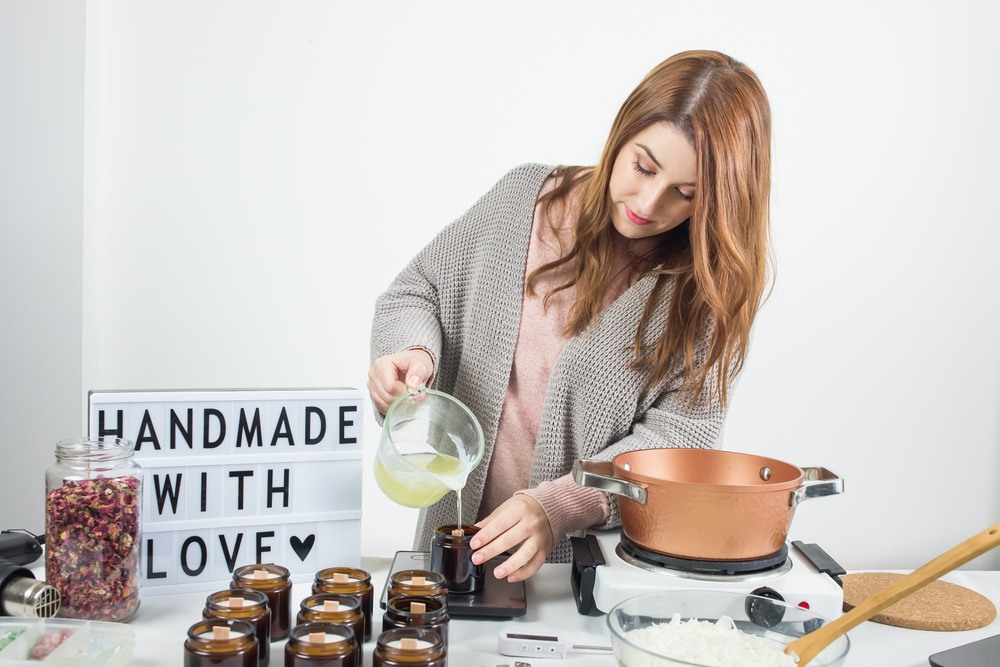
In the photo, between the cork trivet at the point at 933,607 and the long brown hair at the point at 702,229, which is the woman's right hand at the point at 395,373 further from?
the cork trivet at the point at 933,607

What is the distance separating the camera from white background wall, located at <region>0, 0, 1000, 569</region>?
2479 mm

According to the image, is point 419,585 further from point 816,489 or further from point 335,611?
point 816,489

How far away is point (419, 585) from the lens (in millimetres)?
1002

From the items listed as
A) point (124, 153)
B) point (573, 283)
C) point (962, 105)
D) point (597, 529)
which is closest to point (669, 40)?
point (962, 105)

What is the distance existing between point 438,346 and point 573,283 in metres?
0.27


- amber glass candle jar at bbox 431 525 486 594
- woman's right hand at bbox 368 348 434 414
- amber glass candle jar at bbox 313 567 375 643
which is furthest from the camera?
woman's right hand at bbox 368 348 434 414

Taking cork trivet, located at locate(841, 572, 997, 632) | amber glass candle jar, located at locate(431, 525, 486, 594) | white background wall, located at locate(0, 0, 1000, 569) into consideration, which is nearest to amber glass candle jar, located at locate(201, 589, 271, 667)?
amber glass candle jar, located at locate(431, 525, 486, 594)

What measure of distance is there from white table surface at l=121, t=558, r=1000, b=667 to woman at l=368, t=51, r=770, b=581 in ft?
0.25

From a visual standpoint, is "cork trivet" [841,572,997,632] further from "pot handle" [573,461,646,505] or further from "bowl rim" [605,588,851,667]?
"pot handle" [573,461,646,505]

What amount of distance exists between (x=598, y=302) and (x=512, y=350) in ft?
0.57

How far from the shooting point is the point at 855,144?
2717mm

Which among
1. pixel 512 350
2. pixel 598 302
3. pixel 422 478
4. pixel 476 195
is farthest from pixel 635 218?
pixel 476 195

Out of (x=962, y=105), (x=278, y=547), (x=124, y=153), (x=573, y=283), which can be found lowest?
(x=278, y=547)

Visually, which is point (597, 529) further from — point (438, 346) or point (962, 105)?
point (962, 105)
